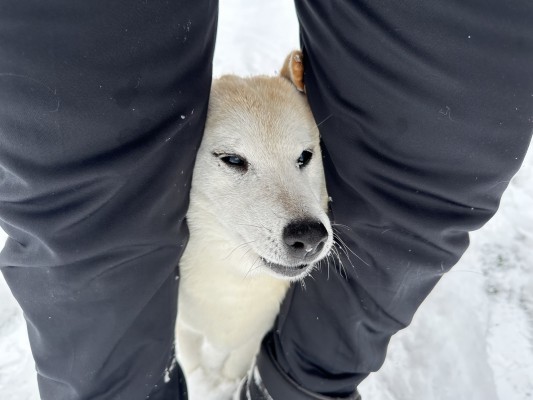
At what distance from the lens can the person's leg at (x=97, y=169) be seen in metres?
0.98

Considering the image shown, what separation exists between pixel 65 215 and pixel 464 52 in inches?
38.4

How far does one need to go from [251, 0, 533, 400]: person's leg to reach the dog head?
0.41 feet

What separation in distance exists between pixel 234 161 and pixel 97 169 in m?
0.68

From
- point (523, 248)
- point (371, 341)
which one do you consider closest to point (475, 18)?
point (371, 341)

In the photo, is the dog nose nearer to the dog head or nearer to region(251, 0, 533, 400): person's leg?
the dog head

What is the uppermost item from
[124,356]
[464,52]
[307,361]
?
[464,52]

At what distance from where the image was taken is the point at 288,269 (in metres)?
1.60

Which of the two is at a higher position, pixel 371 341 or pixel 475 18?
pixel 475 18

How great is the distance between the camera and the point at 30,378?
2.07 metres

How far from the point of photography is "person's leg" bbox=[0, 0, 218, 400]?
3.20 feet

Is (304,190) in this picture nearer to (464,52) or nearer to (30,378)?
(464,52)

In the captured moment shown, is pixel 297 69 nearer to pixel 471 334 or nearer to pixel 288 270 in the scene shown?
pixel 288 270

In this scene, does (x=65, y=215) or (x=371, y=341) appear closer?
(x=65, y=215)

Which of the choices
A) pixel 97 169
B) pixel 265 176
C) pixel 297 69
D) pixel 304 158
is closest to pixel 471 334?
pixel 304 158
